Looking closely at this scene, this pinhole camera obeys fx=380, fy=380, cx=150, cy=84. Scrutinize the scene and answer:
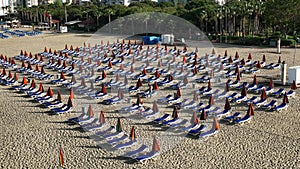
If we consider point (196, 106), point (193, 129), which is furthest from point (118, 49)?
point (193, 129)

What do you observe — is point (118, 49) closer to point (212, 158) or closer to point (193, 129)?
point (193, 129)

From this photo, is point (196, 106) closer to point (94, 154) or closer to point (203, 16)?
point (94, 154)

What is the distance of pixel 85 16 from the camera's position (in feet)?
186

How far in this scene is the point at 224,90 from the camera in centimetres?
1691

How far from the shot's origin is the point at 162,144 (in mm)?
11727

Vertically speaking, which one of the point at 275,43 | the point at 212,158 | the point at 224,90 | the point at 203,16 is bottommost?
the point at 212,158

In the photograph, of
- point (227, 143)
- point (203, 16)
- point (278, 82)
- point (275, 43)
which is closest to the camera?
point (227, 143)

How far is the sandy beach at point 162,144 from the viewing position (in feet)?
34.6

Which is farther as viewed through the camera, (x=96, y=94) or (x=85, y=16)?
(x=85, y=16)

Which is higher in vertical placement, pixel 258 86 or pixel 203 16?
pixel 203 16

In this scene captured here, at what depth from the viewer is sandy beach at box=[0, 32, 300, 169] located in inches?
415

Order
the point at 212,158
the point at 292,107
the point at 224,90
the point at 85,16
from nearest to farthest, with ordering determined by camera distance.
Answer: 1. the point at 212,158
2. the point at 292,107
3. the point at 224,90
4. the point at 85,16

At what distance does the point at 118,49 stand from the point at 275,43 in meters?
12.5

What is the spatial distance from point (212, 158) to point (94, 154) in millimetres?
3432
